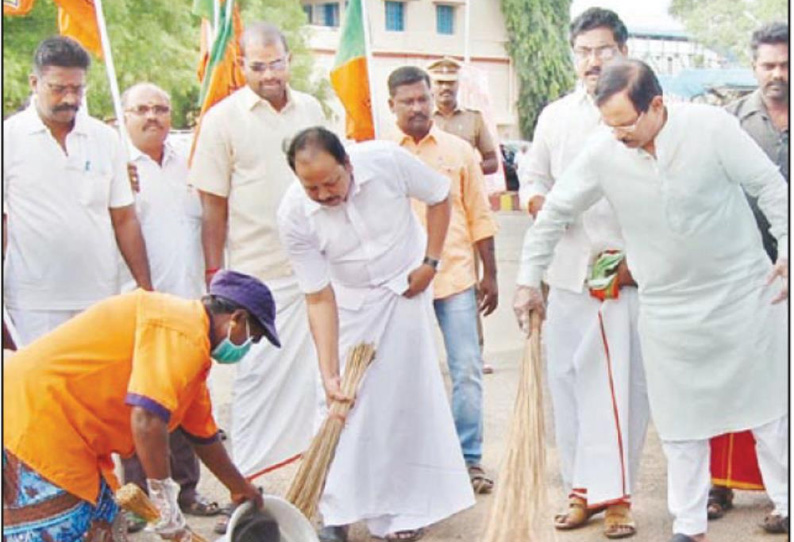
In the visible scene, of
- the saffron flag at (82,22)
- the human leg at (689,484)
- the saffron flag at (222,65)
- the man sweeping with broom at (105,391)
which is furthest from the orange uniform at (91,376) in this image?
the saffron flag at (82,22)

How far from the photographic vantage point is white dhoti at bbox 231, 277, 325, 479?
205 inches

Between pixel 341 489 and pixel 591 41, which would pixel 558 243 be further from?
pixel 341 489

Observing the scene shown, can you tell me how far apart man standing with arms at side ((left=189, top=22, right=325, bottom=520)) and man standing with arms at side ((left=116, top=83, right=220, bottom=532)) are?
1.03 ft

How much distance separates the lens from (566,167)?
4746 millimetres

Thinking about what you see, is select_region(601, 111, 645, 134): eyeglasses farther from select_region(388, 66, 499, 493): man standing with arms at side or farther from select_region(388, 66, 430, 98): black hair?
select_region(388, 66, 430, 98): black hair

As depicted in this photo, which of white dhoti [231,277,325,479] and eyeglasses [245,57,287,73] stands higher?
eyeglasses [245,57,287,73]

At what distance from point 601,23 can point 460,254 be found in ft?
4.03

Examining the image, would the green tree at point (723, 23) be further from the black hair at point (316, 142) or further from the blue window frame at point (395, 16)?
the black hair at point (316, 142)

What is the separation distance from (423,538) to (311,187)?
1429mm

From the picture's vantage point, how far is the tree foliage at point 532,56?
37.9 metres

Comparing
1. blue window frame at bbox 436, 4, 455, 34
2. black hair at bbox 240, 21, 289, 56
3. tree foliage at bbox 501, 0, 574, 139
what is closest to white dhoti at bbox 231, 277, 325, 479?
black hair at bbox 240, 21, 289, 56

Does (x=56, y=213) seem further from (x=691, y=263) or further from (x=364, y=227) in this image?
(x=691, y=263)

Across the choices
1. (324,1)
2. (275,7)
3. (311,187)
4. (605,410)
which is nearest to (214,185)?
(311,187)

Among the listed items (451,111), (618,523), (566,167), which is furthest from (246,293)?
(451,111)
